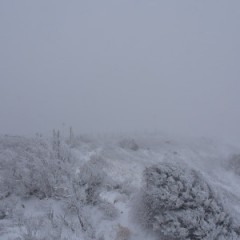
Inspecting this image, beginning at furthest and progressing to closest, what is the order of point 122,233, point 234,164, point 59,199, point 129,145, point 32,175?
point 129,145
point 234,164
point 32,175
point 59,199
point 122,233

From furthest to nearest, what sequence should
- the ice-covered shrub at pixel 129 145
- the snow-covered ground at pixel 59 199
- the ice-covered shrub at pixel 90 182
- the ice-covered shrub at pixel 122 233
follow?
the ice-covered shrub at pixel 129 145
the ice-covered shrub at pixel 90 182
the ice-covered shrub at pixel 122 233
the snow-covered ground at pixel 59 199

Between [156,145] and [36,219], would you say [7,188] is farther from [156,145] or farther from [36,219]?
[156,145]

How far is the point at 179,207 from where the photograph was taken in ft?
32.4

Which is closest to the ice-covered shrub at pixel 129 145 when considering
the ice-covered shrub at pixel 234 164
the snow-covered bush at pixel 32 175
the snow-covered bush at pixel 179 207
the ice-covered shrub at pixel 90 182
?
the ice-covered shrub at pixel 234 164

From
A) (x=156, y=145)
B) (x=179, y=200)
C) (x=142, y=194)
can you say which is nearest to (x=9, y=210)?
(x=142, y=194)

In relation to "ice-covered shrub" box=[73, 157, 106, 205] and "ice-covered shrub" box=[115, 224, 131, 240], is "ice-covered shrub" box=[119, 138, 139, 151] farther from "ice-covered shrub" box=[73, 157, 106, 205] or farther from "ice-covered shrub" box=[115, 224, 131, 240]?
"ice-covered shrub" box=[115, 224, 131, 240]

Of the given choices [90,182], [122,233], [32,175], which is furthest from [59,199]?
[122,233]

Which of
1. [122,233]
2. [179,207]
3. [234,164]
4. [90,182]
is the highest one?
[90,182]

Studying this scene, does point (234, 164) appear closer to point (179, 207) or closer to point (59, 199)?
point (179, 207)

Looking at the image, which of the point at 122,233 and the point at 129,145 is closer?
the point at 122,233

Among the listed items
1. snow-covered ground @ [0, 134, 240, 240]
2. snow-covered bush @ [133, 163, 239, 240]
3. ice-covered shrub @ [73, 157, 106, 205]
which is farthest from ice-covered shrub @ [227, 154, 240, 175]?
ice-covered shrub @ [73, 157, 106, 205]

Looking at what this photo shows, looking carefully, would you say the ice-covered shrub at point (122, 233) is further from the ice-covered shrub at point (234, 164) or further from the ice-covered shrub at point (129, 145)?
the ice-covered shrub at point (129, 145)

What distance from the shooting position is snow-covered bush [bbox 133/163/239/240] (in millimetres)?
9336

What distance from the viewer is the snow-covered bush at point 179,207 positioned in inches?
368
